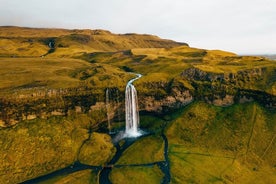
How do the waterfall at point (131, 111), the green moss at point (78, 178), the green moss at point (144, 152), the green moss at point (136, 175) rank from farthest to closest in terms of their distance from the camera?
the waterfall at point (131, 111), the green moss at point (144, 152), the green moss at point (78, 178), the green moss at point (136, 175)

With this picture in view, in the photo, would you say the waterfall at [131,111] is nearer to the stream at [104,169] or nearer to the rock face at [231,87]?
the stream at [104,169]

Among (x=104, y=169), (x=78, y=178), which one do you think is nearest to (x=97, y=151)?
(x=104, y=169)

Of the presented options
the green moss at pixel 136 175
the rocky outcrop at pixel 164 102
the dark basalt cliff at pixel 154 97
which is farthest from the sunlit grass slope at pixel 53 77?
the green moss at pixel 136 175

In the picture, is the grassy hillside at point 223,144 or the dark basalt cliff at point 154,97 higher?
the dark basalt cliff at point 154,97

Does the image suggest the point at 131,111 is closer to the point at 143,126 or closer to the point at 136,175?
the point at 143,126

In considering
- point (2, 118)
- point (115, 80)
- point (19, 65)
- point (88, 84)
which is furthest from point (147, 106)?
point (19, 65)

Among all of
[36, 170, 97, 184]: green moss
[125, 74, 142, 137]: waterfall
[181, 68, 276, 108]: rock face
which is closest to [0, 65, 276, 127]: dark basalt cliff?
[181, 68, 276, 108]: rock face

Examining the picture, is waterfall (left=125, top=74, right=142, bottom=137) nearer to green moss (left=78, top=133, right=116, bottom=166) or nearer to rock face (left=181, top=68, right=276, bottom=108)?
green moss (left=78, top=133, right=116, bottom=166)

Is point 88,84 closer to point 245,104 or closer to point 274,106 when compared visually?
point 245,104
